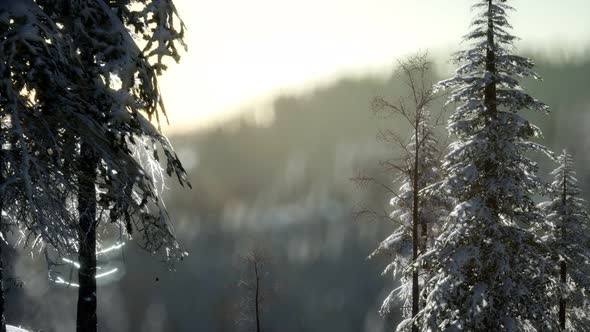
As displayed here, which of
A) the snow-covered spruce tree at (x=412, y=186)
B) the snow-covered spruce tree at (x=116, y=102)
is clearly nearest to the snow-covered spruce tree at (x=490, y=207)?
the snow-covered spruce tree at (x=412, y=186)

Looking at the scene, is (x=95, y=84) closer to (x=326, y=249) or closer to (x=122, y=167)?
(x=122, y=167)

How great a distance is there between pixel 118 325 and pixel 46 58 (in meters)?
83.2

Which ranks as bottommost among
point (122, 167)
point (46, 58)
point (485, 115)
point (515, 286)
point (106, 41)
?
point (515, 286)

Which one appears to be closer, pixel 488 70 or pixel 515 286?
pixel 515 286

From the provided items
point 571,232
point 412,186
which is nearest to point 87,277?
point 412,186

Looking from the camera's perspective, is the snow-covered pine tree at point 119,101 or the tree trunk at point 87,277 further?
the tree trunk at point 87,277

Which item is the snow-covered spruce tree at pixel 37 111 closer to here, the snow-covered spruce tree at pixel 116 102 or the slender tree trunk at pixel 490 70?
the snow-covered spruce tree at pixel 116 102

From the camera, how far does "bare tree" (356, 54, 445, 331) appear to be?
14250 mm

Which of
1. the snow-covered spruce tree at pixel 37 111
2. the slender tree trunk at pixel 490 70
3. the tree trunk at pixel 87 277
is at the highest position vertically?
the slender tree trunk at pixel 490 70

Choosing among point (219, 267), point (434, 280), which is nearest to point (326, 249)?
point (219, 267)

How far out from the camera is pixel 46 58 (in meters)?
6.20

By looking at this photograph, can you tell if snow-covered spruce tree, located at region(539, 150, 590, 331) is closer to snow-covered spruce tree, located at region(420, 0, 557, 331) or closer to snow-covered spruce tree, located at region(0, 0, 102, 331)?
snow-covered spruce tree, located at region(420, 0, 557, 331)

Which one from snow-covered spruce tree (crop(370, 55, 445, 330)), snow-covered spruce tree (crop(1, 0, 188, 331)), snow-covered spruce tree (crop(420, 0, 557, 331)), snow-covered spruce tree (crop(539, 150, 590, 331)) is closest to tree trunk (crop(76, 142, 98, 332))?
snow-covered spruce tree (crop(1, 0, 188, 331))

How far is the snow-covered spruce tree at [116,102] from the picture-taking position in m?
6.92
